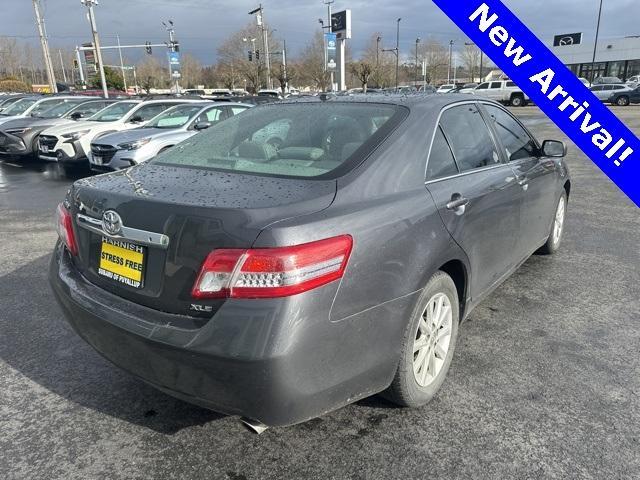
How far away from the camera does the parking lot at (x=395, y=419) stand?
2.29 meters

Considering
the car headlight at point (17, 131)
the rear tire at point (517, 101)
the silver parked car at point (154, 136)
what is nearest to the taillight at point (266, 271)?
the silver parked car at point (154, 136)

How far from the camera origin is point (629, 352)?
3.25 m

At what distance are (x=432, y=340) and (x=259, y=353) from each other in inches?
46.0

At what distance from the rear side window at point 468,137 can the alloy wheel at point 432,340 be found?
86 centimetres

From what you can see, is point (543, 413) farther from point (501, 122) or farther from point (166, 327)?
point (501, 122)

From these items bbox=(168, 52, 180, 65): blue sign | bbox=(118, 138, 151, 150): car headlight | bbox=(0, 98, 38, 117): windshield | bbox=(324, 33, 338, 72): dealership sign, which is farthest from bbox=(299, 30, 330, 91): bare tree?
bbox=(118, 138, 151, 150): car headlight

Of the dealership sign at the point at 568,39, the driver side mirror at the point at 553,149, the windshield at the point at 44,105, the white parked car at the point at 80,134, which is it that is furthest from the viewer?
the dealership sign at the point at 568,39

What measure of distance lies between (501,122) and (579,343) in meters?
1.70

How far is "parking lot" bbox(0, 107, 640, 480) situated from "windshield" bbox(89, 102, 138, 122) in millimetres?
9038

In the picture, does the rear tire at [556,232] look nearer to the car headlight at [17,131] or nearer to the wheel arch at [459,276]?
the wheel arch at [459,276]

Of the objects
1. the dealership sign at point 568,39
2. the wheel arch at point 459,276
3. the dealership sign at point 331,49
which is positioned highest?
the dealership sign at point 568,39

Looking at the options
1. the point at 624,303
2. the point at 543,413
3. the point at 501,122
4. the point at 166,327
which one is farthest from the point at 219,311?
the point at 624,303

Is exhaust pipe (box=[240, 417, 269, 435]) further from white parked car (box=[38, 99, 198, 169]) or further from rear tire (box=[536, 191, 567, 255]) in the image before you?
white parked car (box=[38, 99, 198, 169])

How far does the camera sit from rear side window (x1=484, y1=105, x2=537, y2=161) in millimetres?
3762
